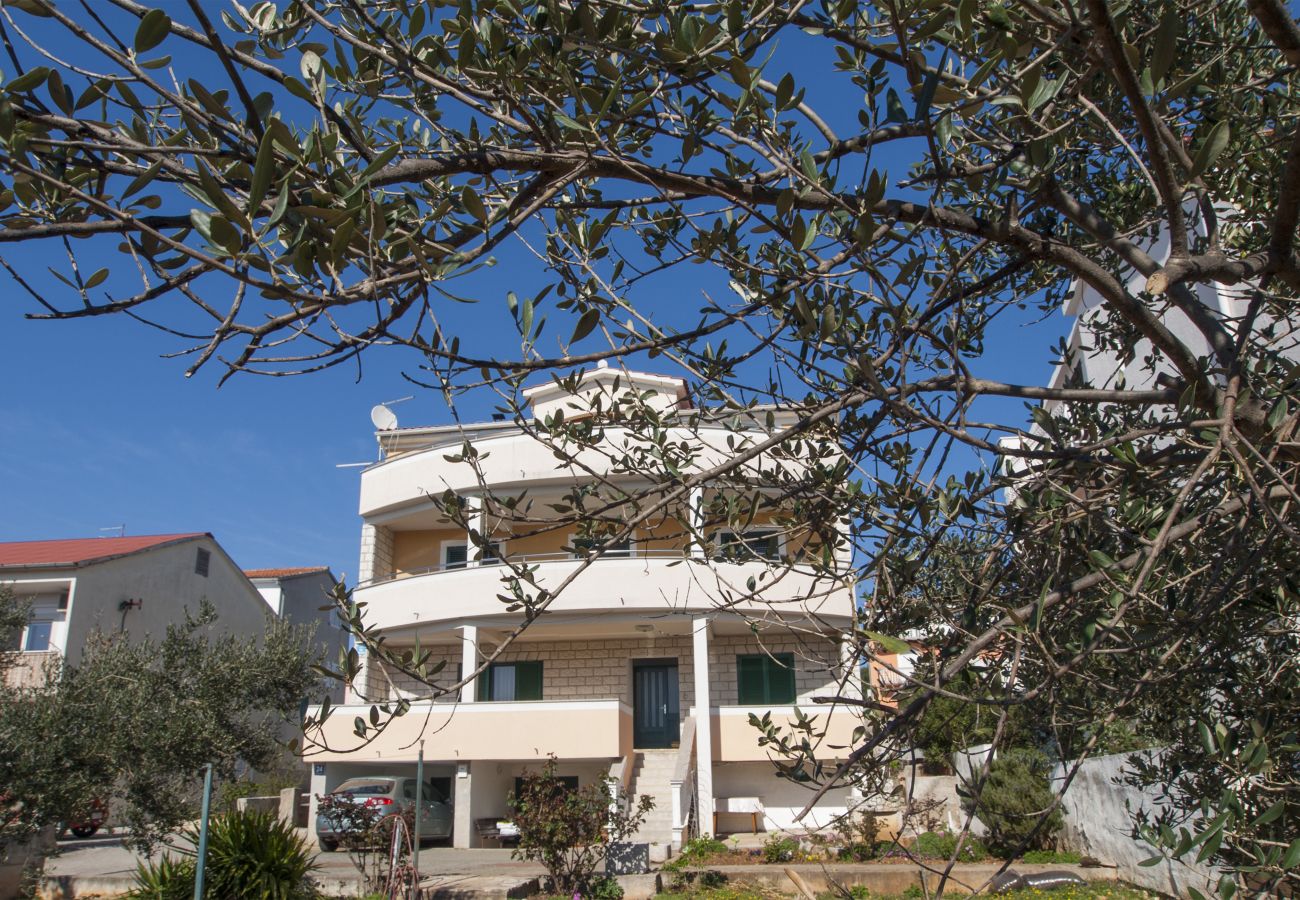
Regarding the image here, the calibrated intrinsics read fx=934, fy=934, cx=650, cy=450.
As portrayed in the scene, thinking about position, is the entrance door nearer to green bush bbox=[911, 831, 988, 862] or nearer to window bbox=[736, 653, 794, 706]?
window bbox=[736, 653, 794, 706]

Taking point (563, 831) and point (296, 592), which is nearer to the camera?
point (563, 831)

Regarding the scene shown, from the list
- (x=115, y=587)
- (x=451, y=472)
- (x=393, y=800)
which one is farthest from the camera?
(x=115, y=587)

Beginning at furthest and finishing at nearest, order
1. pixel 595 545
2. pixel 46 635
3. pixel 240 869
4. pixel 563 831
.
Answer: pixel 46 635, pixel 563 831, pixel 240 869, pixel 595 545

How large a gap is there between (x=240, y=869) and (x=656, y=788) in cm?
927

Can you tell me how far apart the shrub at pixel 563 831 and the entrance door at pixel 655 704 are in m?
6.71

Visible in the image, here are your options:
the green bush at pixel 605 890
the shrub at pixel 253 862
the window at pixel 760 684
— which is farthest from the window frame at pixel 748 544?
the window at pixel 760 684

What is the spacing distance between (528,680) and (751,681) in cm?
485

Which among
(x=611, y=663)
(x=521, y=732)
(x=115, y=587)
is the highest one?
(x=115, y=587)

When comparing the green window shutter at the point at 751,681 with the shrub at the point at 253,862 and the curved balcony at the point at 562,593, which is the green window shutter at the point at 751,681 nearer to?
the curved balcony at the point at 562,593

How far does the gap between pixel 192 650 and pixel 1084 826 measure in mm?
13607

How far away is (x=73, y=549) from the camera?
26.1 metres

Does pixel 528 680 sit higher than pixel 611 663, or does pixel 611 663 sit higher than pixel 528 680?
pixel 611 663

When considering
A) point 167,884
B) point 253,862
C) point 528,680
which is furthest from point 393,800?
point 167,884

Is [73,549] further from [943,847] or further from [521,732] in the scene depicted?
[943,847]
